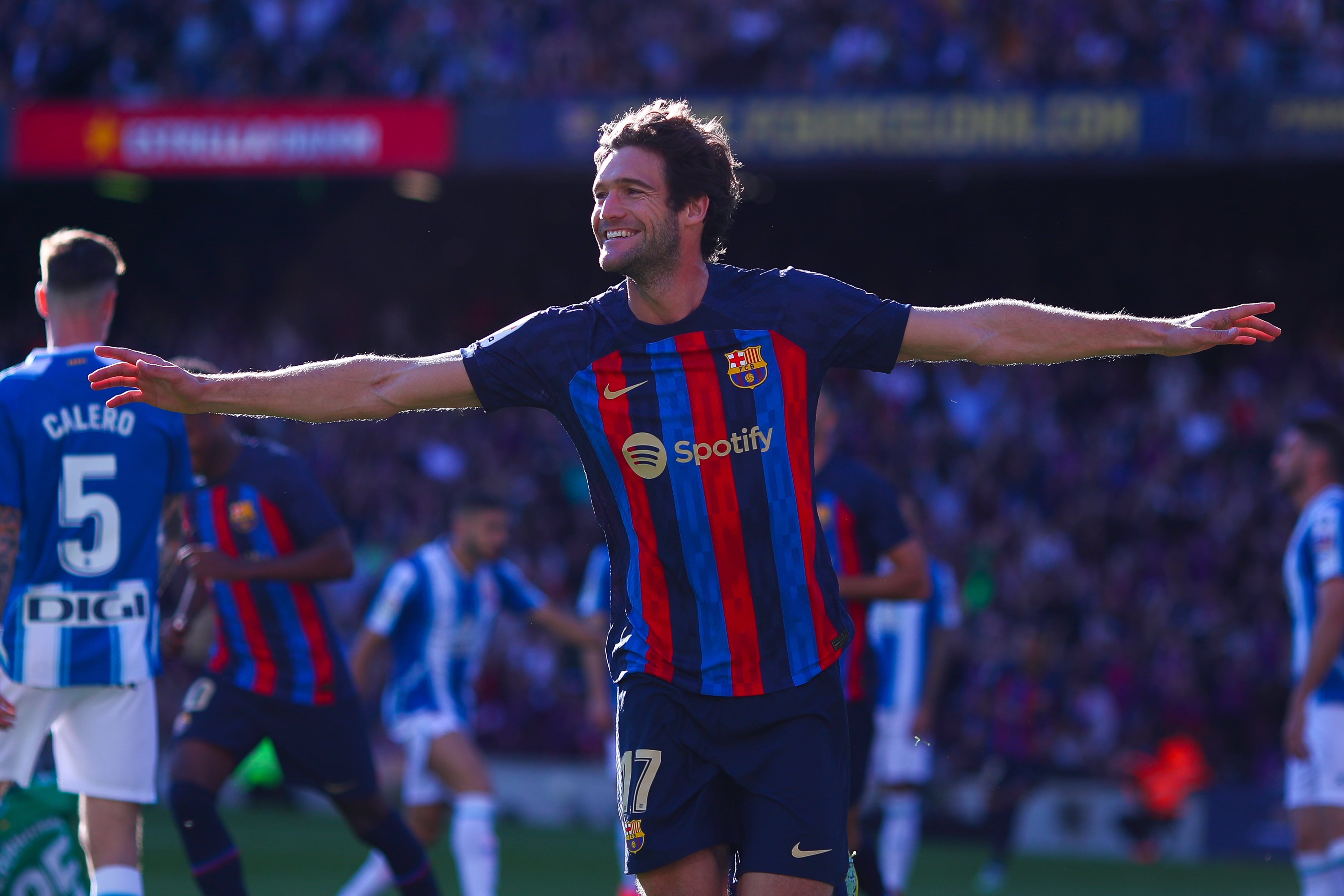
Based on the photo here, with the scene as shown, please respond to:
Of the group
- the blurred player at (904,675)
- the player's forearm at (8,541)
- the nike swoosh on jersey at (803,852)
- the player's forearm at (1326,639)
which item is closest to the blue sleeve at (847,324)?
the nike swoosh on jersey at (803,852)

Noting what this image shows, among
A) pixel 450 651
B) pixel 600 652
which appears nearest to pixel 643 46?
pixel 600 652

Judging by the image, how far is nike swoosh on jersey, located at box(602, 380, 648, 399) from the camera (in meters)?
3.86

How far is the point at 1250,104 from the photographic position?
17.1 meters

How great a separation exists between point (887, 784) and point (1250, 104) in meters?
10.2

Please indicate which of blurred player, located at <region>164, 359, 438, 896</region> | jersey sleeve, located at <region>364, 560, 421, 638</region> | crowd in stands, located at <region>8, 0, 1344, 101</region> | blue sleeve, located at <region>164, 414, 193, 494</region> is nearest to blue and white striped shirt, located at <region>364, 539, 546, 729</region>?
jersey sleeve, located at <region>364, 560, 421, 638</region>

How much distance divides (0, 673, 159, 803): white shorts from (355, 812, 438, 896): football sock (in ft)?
3.88

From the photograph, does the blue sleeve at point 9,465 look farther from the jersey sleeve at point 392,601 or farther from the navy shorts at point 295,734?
the jersey sleeve at point 392,601

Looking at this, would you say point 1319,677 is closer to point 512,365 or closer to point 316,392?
point 512,365

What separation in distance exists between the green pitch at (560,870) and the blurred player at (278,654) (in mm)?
3313

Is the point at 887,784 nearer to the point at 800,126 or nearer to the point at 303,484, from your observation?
the point at 303,484

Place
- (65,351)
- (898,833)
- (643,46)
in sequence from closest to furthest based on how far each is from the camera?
(65,351), (898,833), (643,46)

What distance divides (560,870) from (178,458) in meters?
6.89

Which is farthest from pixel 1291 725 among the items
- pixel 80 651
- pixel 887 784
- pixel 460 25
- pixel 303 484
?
pixel 460 25

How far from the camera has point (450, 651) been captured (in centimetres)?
885
